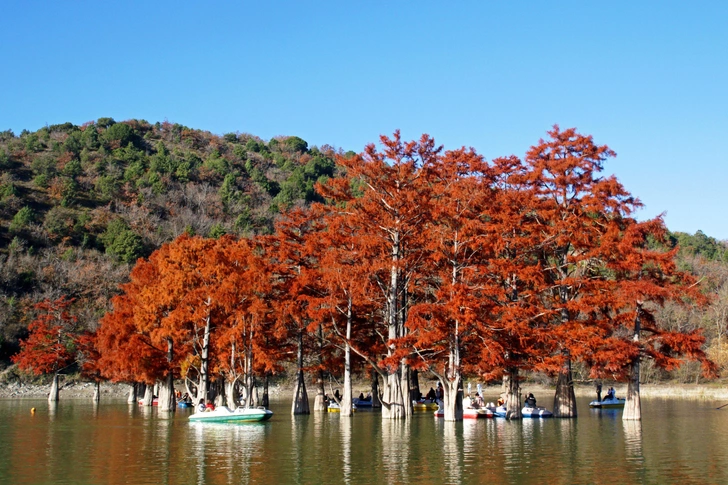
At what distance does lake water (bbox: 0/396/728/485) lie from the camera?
1862 centimetres

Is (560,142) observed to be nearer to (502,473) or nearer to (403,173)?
(403,173)

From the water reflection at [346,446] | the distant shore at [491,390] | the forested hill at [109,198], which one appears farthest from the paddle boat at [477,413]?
the forested hill at [109,198]

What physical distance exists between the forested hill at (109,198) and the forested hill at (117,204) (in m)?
0.19

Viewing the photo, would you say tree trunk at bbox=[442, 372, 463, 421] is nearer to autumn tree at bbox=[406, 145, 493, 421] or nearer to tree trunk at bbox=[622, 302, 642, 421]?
autumn tree at bbox=[406, 145, 493, 421]

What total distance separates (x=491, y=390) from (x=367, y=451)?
52086 mm

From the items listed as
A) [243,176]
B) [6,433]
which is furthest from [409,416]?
[243,176]

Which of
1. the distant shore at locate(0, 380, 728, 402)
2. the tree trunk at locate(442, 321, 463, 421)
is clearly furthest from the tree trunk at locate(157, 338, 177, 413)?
the distant shore at locate(0, 380, 728, 402)

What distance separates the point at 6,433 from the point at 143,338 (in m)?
14.3

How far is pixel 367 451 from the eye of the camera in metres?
24.1

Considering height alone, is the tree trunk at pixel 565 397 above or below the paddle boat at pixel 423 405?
above

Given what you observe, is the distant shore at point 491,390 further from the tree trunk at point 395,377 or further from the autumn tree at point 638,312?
the tree trunk at point 395,377

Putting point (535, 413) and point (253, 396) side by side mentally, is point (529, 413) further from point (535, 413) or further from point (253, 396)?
point (253, 396)

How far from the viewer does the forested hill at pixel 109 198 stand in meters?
85.8

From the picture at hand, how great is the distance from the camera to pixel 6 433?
31172mm
